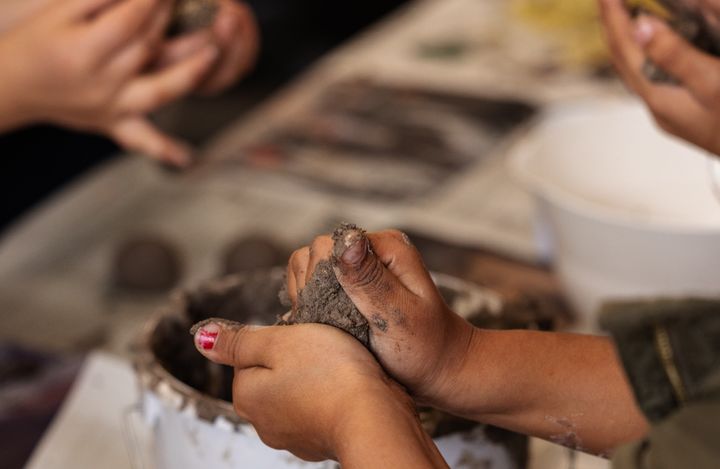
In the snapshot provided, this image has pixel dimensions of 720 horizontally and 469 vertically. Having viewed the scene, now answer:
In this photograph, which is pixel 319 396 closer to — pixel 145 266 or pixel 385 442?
pixel 385 442

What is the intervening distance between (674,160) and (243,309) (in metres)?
0.63

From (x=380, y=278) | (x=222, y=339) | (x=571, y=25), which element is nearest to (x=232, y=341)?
(x=222, y=339)

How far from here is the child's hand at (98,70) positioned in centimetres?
93

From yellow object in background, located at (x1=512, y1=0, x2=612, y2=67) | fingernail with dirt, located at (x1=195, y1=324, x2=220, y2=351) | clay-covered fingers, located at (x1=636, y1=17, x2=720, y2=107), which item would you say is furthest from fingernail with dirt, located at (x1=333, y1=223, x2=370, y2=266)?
yellow object in background, located at (x1=512, y1=0, x2=612, y2=67)

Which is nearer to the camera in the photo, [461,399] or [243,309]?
[461,399]

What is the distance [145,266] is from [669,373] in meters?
0.84

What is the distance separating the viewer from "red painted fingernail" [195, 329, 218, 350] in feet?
1.82

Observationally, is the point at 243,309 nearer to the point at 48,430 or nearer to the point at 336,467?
the point at 336,467

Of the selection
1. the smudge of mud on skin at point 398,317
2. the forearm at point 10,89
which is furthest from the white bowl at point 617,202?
the forearm at point 10,89

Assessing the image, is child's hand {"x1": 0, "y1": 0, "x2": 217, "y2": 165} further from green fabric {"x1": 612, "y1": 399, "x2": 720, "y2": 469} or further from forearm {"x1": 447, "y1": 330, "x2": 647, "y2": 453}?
green fabric {"x1": 612, "y1": 399, "x2": 720, "y2": 469}

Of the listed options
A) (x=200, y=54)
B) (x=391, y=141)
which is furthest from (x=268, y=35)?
(x=200, y=54)

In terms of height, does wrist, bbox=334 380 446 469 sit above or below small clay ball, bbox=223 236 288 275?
above

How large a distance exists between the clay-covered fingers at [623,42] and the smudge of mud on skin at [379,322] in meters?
0.48

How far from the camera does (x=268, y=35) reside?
3.02 m
